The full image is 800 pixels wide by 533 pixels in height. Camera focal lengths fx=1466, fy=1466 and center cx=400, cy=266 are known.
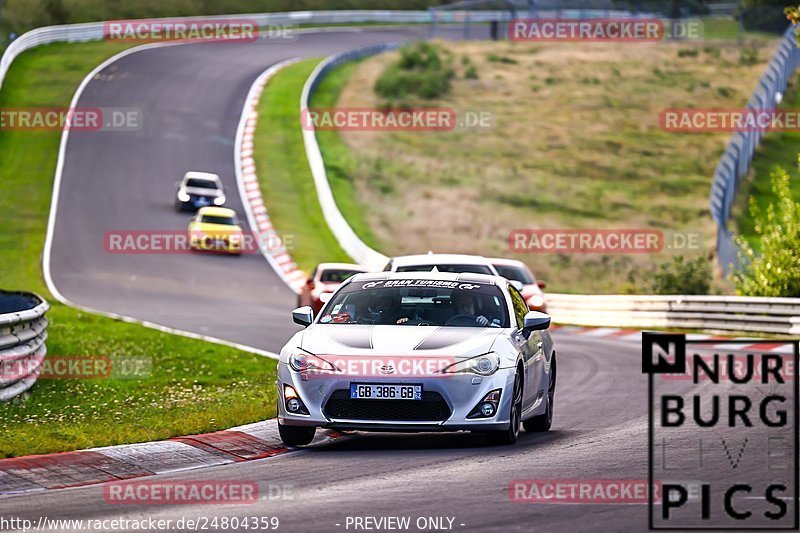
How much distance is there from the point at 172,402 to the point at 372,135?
157 feet

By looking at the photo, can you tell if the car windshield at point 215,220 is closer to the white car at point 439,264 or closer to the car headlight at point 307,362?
the white car at point 439,264

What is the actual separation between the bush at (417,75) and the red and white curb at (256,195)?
17.3 ft

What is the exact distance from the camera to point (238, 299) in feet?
113

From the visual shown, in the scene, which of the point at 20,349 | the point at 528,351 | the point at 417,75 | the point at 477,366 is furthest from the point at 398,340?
the point at 417,75

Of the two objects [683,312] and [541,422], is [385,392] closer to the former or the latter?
[541,422]

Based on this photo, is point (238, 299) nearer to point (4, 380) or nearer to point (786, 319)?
point (786, 319)

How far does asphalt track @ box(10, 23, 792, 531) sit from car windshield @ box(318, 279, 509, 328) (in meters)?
1.03

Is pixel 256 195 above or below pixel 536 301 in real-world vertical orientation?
below

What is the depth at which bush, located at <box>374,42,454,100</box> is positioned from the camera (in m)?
68.2

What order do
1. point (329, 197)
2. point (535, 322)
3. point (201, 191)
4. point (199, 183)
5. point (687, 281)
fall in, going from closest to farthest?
1. point (535, 322)
2. point (687, 281)
3. point (201, 191)
4. point (199, 183)
5. point (329, 197)

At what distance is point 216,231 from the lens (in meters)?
40.8

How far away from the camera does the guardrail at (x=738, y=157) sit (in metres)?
36.4

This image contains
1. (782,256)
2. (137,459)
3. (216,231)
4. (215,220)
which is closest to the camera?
(137,459)

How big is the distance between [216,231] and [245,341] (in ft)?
56.3
